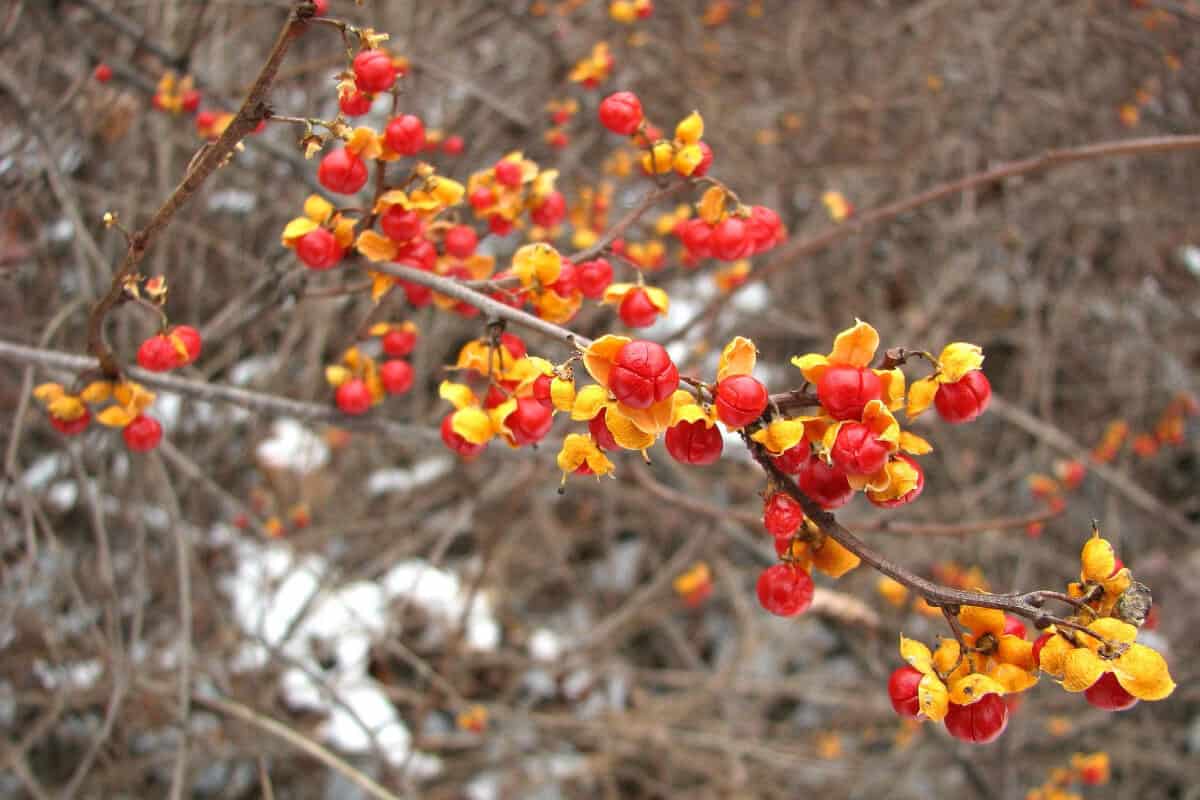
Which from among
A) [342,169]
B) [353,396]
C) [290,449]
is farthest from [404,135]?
[290,449]

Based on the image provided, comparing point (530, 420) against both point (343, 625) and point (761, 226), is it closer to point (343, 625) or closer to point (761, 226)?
point (761, 226)

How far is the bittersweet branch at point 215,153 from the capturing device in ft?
3.33

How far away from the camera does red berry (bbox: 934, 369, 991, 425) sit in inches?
43.9

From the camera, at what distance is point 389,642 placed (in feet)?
8.26

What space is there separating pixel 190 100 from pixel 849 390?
1.85 m

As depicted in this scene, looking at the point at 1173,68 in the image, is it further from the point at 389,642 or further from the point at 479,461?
the point at 389,642

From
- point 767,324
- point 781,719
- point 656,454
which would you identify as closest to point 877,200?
point 767,324

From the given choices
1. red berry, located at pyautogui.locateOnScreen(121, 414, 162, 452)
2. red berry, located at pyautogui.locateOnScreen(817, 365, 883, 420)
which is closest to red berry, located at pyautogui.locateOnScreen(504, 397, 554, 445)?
red berry, located at pyautogui.locateOnScreen(817, 365, 883, 420)

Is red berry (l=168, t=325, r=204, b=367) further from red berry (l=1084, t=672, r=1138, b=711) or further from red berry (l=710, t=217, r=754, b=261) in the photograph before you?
red berry (l=1084, t=672, r=1138, b=711)

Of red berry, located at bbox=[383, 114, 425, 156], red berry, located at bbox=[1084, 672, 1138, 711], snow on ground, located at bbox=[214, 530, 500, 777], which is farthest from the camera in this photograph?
snow on ground, located at bbox=[214, 530, 500, 777]

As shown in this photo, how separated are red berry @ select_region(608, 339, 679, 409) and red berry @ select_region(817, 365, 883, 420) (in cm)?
16

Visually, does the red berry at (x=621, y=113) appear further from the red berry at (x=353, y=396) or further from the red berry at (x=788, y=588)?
the red berry at (x=788, y=588)

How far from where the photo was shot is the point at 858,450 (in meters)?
0.98

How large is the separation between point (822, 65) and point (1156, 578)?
2.46 meters
